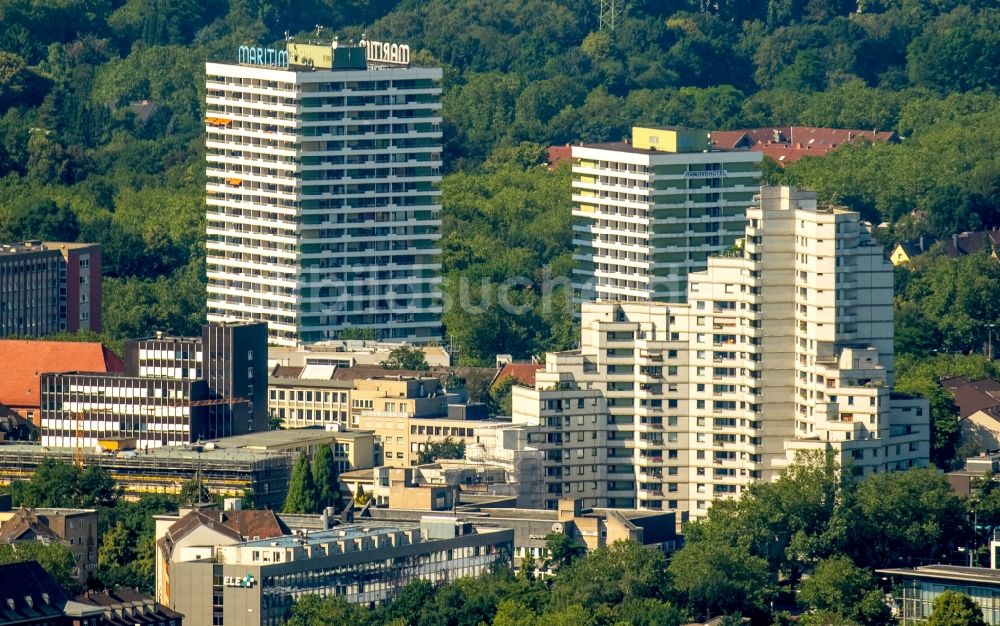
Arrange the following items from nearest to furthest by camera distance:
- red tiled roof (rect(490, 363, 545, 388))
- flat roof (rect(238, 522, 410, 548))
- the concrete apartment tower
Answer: flat roof (rect(238, 522, 410, 548)) → the concrete apartment tower → red tiled roof (rect(490, 363, 545, 388))

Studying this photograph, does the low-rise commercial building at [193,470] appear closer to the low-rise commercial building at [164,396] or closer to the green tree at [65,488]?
the green tree at [65,488]

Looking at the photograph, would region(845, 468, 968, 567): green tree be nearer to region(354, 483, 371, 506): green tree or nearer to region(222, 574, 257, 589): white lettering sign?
region(354, 483, 371, 506): green tree

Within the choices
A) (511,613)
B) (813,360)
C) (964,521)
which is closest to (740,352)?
Result: (813,360)

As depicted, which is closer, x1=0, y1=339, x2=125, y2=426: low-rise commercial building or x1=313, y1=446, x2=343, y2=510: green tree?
x1=313, y1=446, x2=343, y2=510: green tree

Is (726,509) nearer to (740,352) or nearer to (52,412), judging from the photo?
(740,352)

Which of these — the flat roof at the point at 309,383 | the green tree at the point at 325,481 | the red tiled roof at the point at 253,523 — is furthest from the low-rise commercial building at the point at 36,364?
the red tiled roof at the point at 253,523

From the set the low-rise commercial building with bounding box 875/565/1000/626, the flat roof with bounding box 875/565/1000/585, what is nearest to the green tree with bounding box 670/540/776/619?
the flat roof with bounding box 875/565/1000/585

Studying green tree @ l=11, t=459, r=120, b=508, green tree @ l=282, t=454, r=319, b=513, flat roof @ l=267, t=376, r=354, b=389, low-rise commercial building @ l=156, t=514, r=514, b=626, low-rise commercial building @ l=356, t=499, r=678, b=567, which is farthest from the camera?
flat roof @ l=267, t=376, r=354, b=389
